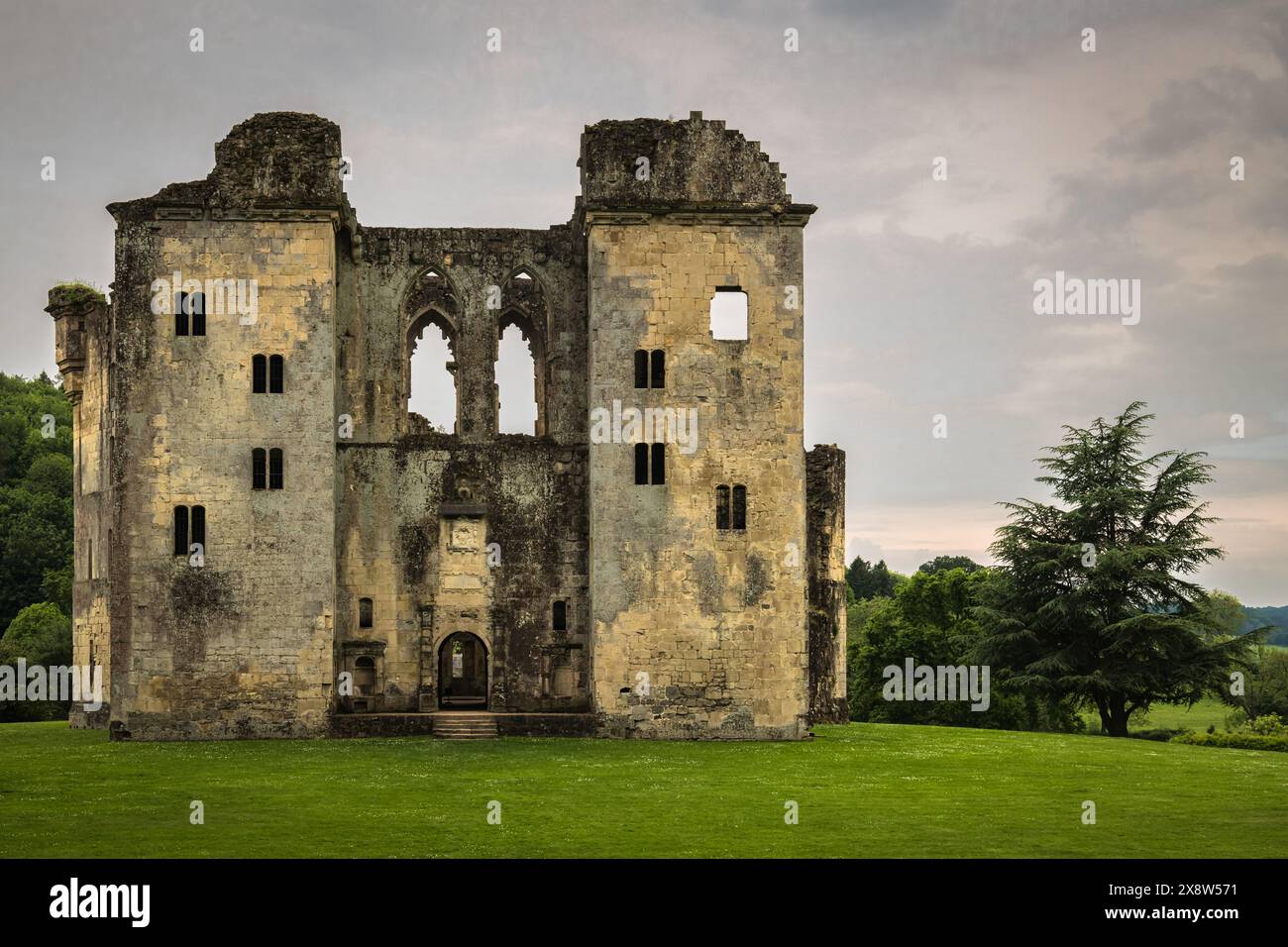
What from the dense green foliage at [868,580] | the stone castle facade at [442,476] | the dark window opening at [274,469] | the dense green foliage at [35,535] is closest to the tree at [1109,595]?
the stone castle facade at [442,476]

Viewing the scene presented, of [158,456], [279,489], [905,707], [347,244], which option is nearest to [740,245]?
[347,244]

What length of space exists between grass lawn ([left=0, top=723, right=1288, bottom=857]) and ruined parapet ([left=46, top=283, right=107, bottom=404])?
13794mm

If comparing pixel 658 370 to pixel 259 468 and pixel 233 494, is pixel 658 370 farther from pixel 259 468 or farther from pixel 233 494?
pixel 233 494

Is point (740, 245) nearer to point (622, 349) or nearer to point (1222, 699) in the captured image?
point (622, 349)

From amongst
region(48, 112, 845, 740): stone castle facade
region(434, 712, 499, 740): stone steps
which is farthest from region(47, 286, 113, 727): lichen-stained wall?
region(434, 712, 499, 740): stone steps

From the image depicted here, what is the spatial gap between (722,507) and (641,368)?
13.2ft

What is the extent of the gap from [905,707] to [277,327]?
31.7 m

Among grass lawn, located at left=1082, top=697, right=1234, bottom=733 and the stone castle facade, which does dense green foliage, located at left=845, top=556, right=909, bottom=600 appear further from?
the stone castle facade

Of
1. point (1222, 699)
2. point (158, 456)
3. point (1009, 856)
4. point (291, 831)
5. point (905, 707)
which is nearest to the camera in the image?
point (1009, 856)

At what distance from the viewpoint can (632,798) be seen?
2439 cm

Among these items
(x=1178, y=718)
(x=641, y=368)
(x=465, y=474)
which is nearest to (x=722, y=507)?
(x=641, y=368)

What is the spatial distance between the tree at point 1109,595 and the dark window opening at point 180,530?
2456 cm

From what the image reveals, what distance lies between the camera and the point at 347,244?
3884 cm

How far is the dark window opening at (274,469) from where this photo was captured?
36.6m
